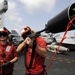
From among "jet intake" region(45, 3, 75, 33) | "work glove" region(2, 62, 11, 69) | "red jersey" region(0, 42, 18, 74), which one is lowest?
"work glove" region(2, 62, 11, 69)

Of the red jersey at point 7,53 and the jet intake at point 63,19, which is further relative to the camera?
the red jersey at point 7,53

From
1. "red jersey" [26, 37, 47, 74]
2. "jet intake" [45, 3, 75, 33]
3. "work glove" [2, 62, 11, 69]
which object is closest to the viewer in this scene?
"jet intake" [45, 3, 75, 33]

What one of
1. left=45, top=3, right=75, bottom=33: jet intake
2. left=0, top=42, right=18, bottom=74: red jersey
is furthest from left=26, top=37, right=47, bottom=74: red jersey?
left=45, top=3, right=75, bottom=33: jet intake

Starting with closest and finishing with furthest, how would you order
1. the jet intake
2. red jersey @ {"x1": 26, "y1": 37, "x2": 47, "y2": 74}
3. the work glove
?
1. the jet intake
2. red jersey @ {"x1": 26, "y1": 37, "x2": 47, "y2": 74}
3. the work glove

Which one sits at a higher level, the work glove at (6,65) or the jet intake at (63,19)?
the jet intake at (63,19)

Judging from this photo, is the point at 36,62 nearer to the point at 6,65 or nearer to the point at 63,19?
the point at 6,65

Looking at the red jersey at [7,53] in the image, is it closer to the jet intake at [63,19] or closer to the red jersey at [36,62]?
the red jersey at [36,62]

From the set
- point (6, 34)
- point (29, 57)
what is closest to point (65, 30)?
point (29, 57)

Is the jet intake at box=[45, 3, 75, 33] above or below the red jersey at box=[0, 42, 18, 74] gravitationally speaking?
above

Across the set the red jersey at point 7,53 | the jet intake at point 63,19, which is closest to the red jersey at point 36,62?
the red jersey at point 7,53

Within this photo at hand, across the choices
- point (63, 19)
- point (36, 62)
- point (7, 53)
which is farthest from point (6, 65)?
point (63, 19)

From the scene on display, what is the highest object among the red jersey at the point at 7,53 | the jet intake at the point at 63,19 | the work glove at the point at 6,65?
the jet intake at the point at 63,19

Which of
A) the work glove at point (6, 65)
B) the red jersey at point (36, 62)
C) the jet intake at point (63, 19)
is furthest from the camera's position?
the work glove at point (6, 65)

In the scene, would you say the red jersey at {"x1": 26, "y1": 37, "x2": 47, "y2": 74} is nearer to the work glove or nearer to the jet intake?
the work glove
